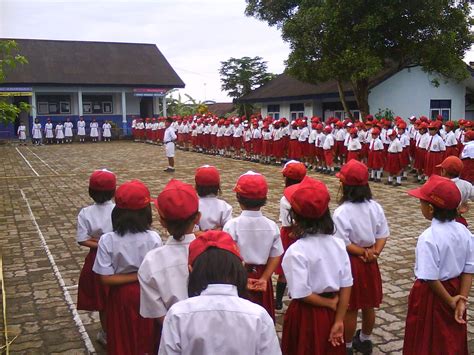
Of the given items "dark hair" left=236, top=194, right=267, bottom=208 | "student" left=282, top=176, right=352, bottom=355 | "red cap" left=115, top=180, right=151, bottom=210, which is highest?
"red cap" left=115, top=180, right=151, bottom=210

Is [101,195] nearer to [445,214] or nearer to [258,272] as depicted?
[258,272]

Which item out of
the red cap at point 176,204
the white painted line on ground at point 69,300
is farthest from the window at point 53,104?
the red cap at point 176,204

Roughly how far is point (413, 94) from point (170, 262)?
22121 mm

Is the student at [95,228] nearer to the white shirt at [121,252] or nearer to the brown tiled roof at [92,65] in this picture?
the white shirt at [121,252]

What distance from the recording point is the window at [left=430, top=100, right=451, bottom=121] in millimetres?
23094

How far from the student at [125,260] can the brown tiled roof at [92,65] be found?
93.3 feet

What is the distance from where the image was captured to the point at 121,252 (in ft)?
10.4

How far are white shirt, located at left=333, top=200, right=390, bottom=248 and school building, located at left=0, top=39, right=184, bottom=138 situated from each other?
28.1 m

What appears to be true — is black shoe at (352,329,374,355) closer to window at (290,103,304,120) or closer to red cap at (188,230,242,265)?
red cap at (188,230,242,265)

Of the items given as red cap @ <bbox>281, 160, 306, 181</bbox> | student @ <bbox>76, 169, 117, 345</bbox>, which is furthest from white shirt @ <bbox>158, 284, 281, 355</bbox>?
red cap @ <bbox>281, 160, 306, 181</bbox>

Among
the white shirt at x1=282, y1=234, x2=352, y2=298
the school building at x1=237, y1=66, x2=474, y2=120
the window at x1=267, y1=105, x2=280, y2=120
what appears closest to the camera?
the white shirt at x1=282, y1=234, x2=352, y2=298

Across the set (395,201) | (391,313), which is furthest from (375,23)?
(391,313)

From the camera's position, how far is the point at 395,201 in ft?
33.7

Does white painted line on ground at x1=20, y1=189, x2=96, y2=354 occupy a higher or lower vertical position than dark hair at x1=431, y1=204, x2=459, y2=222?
lower
